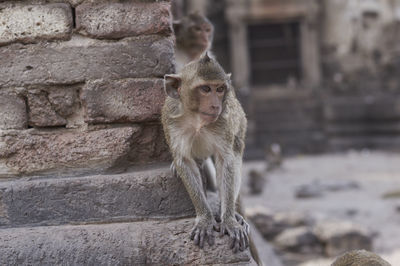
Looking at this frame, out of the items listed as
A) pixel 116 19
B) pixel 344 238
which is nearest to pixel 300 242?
pixel 344 238

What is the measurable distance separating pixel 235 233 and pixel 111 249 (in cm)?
57

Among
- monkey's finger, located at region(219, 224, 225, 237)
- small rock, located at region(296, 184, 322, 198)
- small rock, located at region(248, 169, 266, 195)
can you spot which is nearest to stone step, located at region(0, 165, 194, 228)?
monkey's finger, located at region(219, 224, 225, 237)

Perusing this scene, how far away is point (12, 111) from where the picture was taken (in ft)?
9.08

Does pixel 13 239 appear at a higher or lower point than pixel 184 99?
lower

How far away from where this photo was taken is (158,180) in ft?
8.77

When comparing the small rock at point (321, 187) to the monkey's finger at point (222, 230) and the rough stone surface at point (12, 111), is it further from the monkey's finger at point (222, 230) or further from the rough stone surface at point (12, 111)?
the rough stone surface at point (12, 111)

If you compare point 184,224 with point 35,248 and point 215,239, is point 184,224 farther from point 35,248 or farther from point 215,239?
point 35,248

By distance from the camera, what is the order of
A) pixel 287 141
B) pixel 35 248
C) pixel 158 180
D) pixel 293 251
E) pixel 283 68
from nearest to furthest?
pixel 35 248, pixel 158 180, pixel 293 251, pixel 287 141, pixel 283 68

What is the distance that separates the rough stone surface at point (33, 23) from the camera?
2.76 m

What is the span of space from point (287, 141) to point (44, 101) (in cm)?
1257

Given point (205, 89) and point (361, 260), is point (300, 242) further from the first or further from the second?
point (205, 89)

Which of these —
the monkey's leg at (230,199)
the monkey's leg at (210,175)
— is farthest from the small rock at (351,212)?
the monkey's leg at (230,199)

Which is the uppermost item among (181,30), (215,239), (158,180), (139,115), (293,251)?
(181,30)

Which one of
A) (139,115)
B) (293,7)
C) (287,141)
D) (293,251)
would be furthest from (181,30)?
(293,7)
